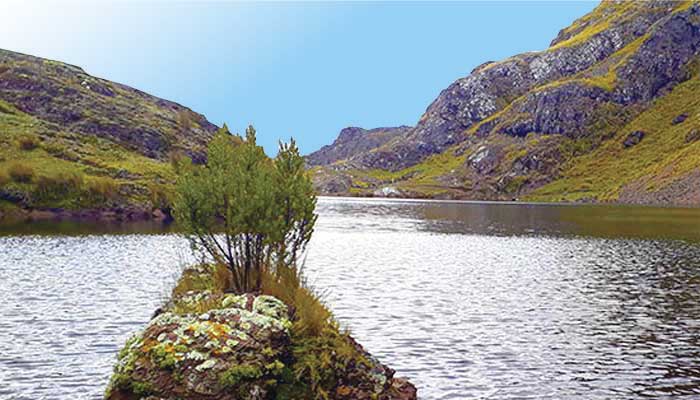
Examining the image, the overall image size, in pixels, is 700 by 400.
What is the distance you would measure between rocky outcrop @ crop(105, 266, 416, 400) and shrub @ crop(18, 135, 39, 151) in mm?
159870

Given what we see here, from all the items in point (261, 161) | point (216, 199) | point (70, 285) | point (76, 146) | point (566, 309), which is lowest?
point (566, 309)

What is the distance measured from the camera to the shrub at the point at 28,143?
6126 inches

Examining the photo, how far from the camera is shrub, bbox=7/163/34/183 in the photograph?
12962 cm

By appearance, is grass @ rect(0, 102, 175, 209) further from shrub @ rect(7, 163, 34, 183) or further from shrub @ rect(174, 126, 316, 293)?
shrub @ rect(174, 126, 316, 293)

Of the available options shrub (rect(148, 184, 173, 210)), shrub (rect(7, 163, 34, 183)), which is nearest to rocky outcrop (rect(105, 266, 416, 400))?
shrub (rect(148, 184, 173, 210))

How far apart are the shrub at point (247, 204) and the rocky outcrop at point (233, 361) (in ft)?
15.7

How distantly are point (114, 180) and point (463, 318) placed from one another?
437 ft

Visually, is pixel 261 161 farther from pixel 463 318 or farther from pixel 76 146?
pixel 76 146

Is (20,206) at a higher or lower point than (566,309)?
higher

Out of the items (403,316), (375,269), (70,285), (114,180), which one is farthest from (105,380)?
(114,180)

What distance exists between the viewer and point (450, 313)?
123 ft

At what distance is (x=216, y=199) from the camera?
2597 centimetres

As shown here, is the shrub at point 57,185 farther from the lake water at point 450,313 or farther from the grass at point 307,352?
the grass at point 307,352

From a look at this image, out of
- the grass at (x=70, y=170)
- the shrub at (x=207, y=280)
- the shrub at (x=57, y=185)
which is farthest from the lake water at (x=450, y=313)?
the grass at (x=70, y=170)
